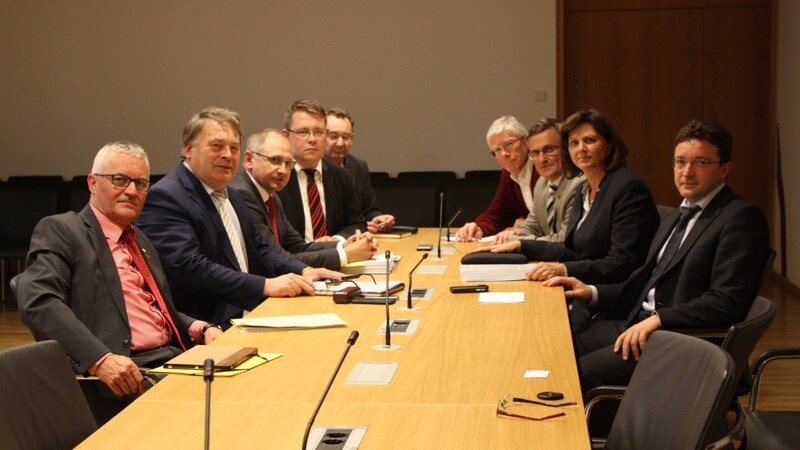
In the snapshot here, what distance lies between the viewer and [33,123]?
10.1m

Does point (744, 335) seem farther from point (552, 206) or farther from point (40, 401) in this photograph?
point (552, 206)

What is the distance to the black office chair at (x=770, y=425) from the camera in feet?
9.58

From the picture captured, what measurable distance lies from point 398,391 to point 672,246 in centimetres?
178

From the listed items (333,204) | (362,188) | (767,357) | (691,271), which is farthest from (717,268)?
(362,188)

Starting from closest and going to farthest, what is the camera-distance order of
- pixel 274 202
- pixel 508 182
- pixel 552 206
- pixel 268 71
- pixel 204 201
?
pixel 204 201 < pixel 274 202 < pixel 552 206 < pixel 508 182 < pixel 268 71

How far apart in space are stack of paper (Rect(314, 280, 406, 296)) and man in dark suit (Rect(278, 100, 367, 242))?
5.31ft

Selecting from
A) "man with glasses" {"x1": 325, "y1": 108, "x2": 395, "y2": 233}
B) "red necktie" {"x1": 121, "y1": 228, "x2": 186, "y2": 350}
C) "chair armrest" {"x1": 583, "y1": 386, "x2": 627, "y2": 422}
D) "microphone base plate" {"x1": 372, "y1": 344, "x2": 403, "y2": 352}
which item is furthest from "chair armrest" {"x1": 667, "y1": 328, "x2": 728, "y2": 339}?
"man with glasses" {"x1": 325, "y1": 108, "x2": 395, "y2": 233}

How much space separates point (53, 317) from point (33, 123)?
7577 mm

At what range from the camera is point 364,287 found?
403 centimetres

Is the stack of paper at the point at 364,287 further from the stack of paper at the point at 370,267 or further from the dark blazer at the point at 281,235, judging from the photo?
the dark blazer at the point at 281,235

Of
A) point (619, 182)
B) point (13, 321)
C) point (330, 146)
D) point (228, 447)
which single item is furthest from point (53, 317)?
point (13, 321)

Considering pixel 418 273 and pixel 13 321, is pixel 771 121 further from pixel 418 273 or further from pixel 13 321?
pixel 13 321

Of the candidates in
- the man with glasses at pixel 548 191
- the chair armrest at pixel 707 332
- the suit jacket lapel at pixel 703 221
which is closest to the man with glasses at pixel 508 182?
the man with glasses at pixel 548 191

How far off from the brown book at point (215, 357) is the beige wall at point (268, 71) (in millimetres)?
7107
